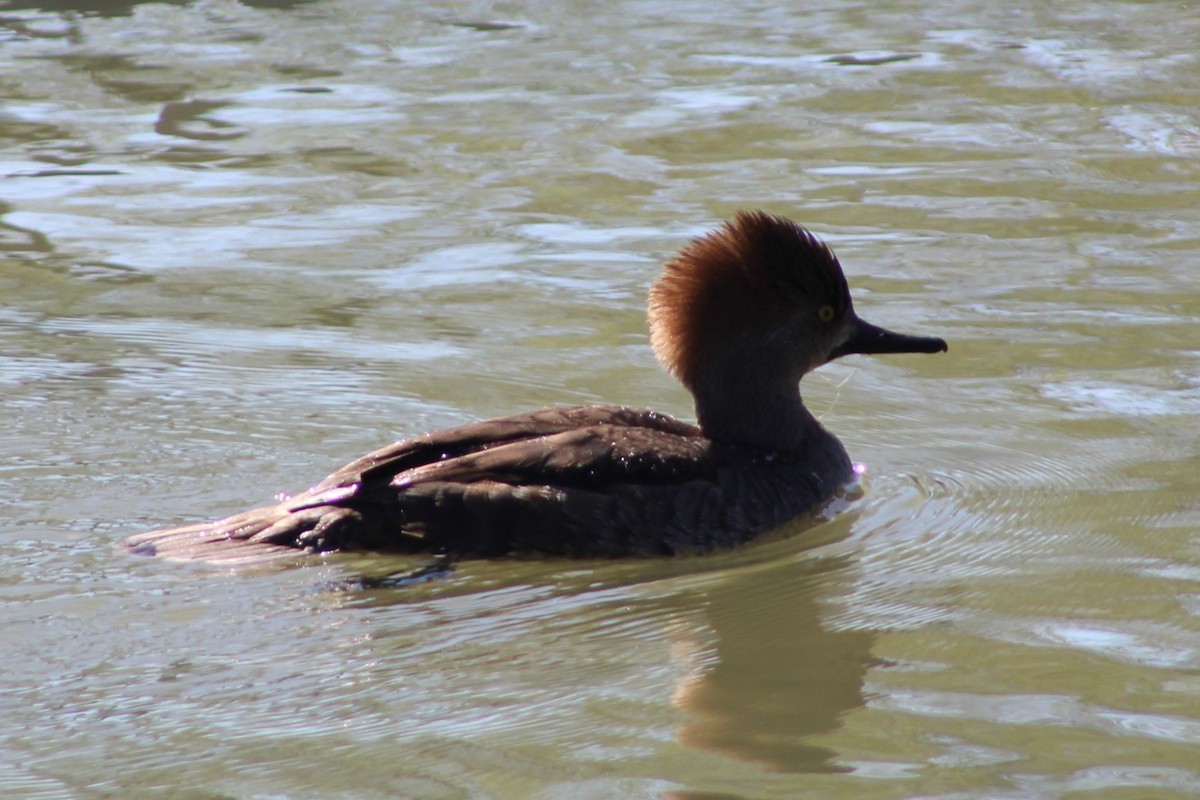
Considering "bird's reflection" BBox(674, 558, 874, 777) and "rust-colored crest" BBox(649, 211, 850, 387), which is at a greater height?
"rust-colored crest" BBox(649, 211, 850, 387)

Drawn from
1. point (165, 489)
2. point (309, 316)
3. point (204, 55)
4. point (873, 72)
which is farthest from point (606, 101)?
point (165, 489)

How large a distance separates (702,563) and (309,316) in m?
3.22

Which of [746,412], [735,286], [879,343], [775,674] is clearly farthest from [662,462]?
[775,674]

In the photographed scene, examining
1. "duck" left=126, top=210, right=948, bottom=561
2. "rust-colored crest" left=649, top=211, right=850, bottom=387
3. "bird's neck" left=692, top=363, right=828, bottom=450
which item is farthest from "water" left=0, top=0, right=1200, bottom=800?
"rust-colored crest" left=649, top=211, right=850, bottom=387

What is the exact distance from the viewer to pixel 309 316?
344 inches

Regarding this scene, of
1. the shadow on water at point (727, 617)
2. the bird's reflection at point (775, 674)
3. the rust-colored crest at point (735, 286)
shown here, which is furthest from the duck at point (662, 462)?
the bird's reflection at point (775, 674)

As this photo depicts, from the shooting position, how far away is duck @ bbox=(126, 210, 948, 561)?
6.14 m

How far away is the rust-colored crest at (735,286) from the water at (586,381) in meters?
0.82

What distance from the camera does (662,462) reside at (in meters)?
6.49

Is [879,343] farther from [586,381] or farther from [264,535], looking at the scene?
[264,535]

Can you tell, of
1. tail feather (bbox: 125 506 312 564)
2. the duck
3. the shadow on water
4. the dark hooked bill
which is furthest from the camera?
the dark hooked bill

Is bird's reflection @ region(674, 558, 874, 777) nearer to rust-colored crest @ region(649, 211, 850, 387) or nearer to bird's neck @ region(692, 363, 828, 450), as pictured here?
bird's neck @ region(692, 363, 828, 450)

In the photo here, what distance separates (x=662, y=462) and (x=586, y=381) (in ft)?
5.17

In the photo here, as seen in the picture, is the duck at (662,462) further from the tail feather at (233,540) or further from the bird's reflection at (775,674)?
the bird's reflection at (775,674)
